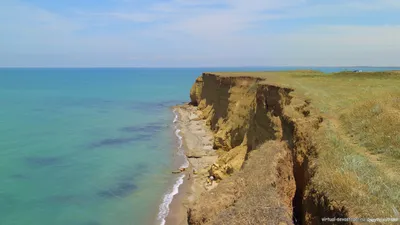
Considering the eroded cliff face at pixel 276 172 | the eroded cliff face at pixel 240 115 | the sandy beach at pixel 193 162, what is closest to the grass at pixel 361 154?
the eroded cliff face at pixel 276 172

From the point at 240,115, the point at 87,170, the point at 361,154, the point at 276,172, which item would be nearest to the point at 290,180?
the point at 276,172

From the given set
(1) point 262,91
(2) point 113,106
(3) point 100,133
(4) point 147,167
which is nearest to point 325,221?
(1) point 262,91

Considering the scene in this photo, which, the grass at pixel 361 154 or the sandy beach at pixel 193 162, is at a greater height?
the grass at pixel 361 154

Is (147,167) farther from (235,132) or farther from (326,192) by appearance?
(326,192)

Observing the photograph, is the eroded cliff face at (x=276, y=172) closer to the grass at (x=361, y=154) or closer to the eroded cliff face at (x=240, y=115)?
the eroded cliff face at (x=240, y=115)

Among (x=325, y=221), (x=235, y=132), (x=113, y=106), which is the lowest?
(x=113, y=106)

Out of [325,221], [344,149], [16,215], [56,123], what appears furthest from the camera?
[56,123]

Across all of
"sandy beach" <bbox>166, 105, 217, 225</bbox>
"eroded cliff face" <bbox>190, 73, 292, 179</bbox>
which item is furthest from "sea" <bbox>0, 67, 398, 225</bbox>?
"eroded cliff face" <bbox>190, 73, 292, 179</bbox>

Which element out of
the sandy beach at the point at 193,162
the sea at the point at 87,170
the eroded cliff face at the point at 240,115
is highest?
the eroded cliff face at the point at 240,115

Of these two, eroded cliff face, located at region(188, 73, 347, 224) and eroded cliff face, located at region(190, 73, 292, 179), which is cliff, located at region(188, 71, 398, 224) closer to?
eroded cliff face, located at region(188, 73, 347, 224)
